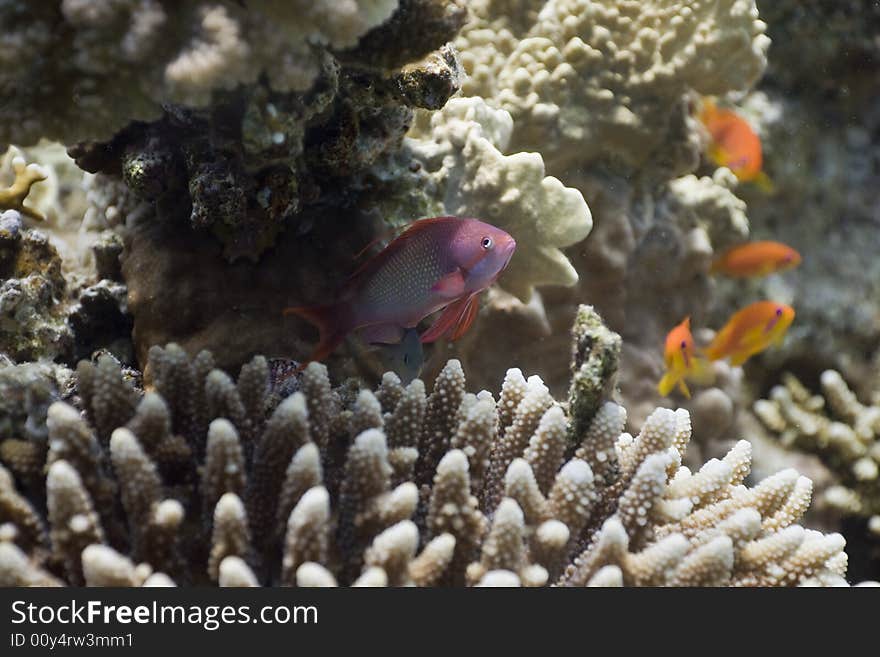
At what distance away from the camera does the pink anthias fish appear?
2.35 metres

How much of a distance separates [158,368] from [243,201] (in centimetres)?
64

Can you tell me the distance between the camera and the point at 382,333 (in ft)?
8.31

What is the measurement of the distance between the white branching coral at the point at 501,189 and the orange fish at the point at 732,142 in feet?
5.33

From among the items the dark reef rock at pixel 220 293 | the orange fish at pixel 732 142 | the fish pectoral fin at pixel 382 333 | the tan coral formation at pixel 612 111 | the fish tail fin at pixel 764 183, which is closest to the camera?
the fish pectoral fin at pixel 382 333

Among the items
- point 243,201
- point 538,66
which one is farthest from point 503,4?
point 243,201

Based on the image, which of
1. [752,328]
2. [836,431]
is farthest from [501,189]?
[836,431]

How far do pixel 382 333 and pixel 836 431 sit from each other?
13.6 feet

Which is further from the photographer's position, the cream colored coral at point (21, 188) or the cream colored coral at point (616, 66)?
the cream colored coral at point (616, 66)

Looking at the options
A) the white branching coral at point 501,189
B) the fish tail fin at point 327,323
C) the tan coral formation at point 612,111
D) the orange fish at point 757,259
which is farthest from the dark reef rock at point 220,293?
the orange fish at point 757,259

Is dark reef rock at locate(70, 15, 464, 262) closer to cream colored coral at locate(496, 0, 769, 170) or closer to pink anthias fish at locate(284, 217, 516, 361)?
pink anthias fish at locate(284, 217, 516, 361)

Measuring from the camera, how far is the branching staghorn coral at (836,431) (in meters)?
5.11

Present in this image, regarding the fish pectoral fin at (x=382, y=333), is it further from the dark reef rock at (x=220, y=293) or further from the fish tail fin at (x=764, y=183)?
the fish tail fin at (x=764, y=183)

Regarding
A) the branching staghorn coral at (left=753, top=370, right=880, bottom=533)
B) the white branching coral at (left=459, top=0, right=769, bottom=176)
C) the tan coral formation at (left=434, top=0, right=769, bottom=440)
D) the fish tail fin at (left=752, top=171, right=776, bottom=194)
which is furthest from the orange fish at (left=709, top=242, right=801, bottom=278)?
the branching staghorn coral at (left=753, top=370, right=880, bottom=533)

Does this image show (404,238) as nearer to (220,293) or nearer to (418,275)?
(418,275)
